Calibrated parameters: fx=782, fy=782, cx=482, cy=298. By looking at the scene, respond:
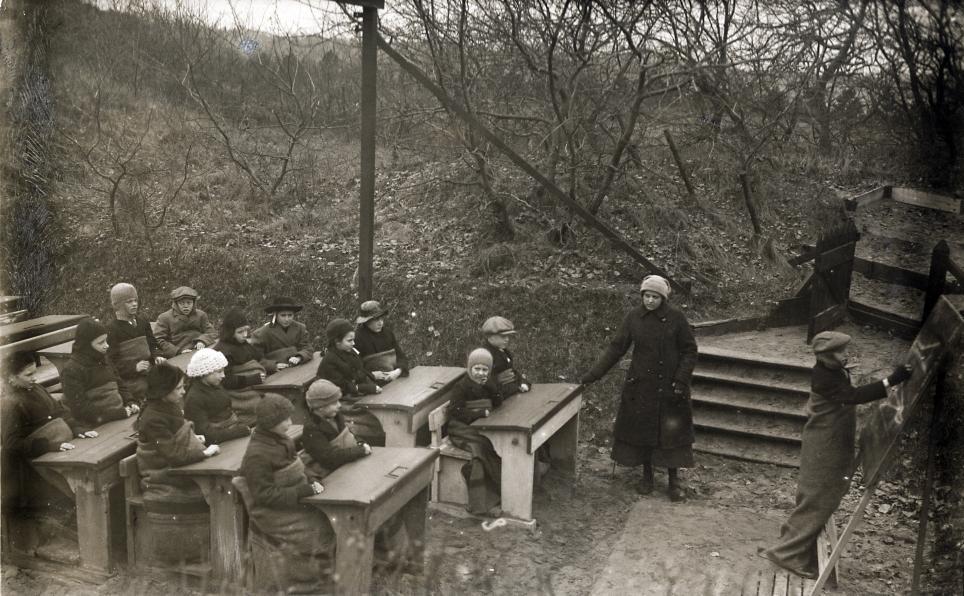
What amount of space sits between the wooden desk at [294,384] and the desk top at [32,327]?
2.01 meters

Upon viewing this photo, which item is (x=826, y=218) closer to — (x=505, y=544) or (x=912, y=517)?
(x=912, y=517)

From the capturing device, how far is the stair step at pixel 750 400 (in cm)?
803

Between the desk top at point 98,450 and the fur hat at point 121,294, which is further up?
the fur hat at point 121,294

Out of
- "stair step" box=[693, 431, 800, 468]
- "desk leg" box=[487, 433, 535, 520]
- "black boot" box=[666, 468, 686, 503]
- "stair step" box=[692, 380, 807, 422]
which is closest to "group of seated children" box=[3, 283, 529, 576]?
"desk leg" box=[487, 433, 535, 520]

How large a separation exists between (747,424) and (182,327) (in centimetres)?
603

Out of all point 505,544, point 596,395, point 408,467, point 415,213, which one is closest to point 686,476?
point 596,395

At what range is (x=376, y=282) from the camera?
1113 centimetres

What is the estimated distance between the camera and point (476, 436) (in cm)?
642

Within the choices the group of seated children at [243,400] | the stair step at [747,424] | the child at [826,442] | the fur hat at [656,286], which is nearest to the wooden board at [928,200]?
the stair step at [747,424]

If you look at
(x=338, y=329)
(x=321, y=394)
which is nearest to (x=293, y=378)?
(x=338, y=329)

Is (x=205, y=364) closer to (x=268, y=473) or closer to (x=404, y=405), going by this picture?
(x=268, y=473)

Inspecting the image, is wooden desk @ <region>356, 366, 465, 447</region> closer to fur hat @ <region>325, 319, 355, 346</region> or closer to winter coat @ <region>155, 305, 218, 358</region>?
fur hat @ <region>325, 319, 355, 346</region>

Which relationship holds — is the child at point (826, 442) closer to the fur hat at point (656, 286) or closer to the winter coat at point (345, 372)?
the fur hat at point (656, 286)

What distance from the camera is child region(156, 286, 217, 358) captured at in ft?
26.5
